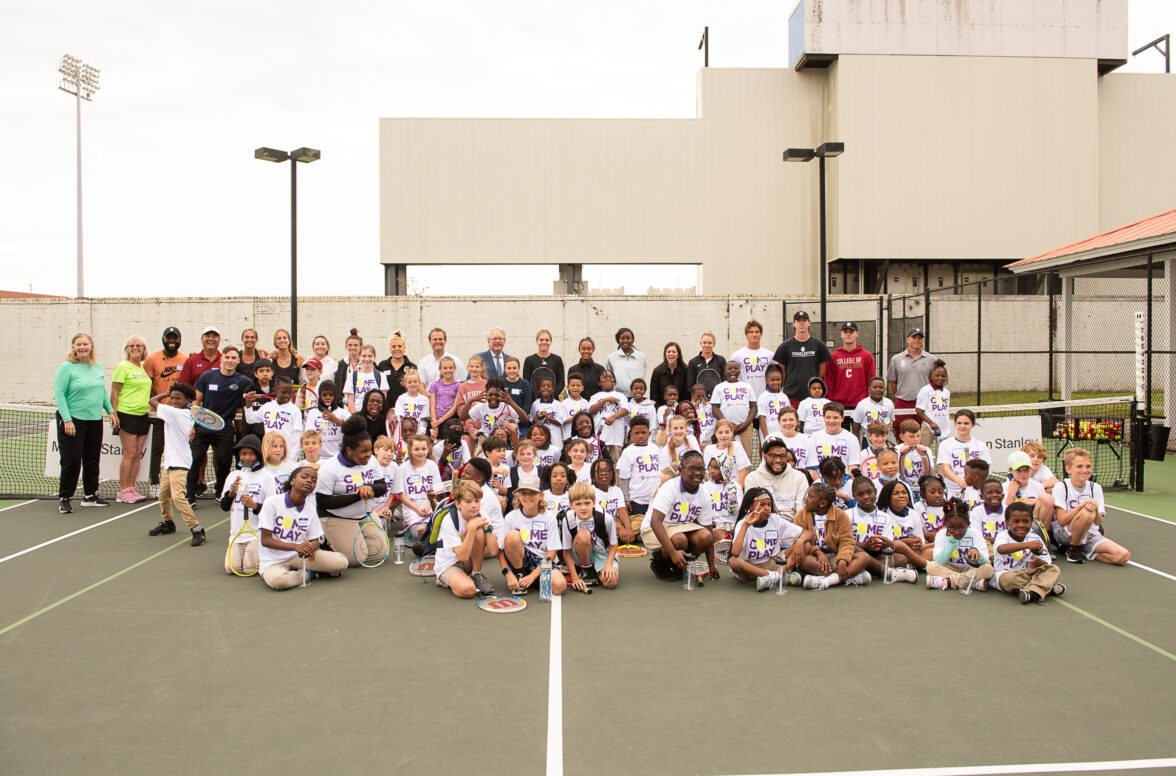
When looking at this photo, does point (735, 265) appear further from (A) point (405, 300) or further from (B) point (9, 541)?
(B) point (9, 541)

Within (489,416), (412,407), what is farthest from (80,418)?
(489,416)

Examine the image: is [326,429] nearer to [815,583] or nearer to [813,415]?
[815,583]

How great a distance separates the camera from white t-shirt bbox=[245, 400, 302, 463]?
8656mm

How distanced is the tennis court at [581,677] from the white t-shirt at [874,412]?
9.30 ft

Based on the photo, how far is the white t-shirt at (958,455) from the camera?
8.15 metres

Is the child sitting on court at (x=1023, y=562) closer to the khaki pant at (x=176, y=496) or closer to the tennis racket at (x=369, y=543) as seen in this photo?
the tennis racket at (x=369, y=543)

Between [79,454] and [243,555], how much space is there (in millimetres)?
4420

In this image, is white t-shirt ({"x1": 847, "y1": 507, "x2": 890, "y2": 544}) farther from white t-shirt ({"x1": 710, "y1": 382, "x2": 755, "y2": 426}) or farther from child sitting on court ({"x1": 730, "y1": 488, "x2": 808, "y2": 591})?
white t-shirt ({"x1": 710, "y1": 382, "x2": 755, "y2": 426})

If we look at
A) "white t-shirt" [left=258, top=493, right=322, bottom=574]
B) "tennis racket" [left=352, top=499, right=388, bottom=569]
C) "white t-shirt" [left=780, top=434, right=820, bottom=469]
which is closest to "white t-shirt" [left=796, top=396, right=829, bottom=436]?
"white t-shirt" [left=780, top=434, right=820, bottom=469]

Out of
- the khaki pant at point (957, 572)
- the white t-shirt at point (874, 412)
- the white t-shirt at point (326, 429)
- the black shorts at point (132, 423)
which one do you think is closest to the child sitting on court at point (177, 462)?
the white t-shirt at point (326, 429)

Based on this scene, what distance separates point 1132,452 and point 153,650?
12.1 metres

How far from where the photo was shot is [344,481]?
7473mm

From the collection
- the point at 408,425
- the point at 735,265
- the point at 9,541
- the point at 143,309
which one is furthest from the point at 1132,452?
the point at 143,309

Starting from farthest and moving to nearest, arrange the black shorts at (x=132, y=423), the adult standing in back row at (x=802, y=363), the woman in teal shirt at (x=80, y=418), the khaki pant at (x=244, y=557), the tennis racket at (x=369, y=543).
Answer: the adult standing in back row at (x=802, y=363)
the black shorts at (x=132, y=423)
the woman in teal shirt at (x=80, y=418)
the tennis racket at (x=369, y=543)
the khaki pant at (x=244, y=557)
